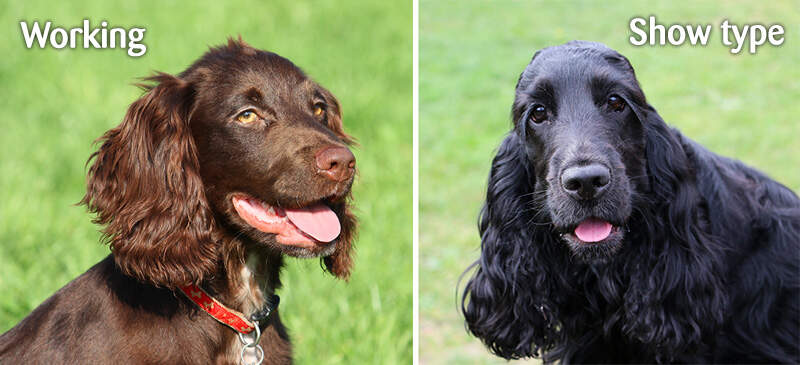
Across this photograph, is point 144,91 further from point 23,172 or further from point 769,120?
point 769,120

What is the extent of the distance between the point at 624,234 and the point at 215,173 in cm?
148

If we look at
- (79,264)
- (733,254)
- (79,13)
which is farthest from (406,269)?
(79,13)

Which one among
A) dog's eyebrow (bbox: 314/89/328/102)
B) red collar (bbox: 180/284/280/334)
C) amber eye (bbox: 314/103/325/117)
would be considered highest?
dog's eyebrow (bbox: 314/89/328/102)

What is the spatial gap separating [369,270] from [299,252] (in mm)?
2145

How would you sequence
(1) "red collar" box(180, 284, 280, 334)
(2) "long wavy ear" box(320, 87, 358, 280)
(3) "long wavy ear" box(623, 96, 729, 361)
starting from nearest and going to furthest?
(1) "red collar" box(180, 284, 280, 334), (3) "long wavy ear" box(623, 96, 729, 361), (2) "long wavy ear" box(320, 87, 358, 280)

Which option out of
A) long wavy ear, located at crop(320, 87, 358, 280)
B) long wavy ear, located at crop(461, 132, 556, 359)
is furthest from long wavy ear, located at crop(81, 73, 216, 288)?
long wavy ear, located at crop(461, 132, 556, 359)

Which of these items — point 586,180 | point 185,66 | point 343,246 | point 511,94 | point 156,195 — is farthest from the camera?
point 511,94

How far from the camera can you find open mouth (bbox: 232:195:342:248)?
2.95 m

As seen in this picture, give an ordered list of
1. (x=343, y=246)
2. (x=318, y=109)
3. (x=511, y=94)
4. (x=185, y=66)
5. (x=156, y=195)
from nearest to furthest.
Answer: (x=156, y=195) → (x=318, y=109) → (x=343, y=246) → (x=185, y=66) → (x=511, y=94)

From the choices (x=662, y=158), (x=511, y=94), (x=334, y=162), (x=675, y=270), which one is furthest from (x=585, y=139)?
(x=511, y=94)

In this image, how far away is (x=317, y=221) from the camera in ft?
9.92

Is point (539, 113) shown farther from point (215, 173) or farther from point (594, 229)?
point (215, 173)

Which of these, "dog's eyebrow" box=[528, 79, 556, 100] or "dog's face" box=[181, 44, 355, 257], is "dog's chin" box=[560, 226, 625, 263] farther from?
"dog's face" box=[181, 44, 355, 257]

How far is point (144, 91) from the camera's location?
10.5ft
